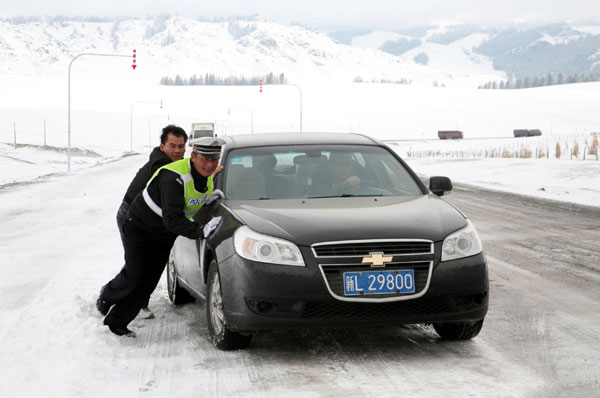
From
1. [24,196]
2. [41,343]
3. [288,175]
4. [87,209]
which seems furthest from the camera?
[24,196]

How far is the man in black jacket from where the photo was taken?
21.6ft

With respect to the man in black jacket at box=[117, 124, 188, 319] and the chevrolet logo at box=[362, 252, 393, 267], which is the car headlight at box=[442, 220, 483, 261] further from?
the man in black jacket at box=[117, 124, 188, 319]

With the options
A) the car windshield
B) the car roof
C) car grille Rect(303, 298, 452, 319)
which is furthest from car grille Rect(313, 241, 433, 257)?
the car roof

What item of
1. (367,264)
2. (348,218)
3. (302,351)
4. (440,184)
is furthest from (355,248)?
(440,184)

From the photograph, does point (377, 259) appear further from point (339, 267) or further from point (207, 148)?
point (207, 148)

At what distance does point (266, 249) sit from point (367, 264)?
64cm

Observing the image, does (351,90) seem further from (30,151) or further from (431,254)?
(431,254)

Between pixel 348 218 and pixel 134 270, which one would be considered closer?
pixel 348 218

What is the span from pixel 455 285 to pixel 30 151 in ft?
155

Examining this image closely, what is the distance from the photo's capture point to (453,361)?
5.41 meters

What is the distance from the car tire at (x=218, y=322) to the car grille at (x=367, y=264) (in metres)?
0.82

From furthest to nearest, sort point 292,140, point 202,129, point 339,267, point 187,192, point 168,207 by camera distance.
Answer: point 202,129, point 292,140, point 187,192, point 168,207, point 339,267

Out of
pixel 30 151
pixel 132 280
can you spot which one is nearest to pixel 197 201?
pixel 132 280

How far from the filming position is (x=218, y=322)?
579 centimetres
